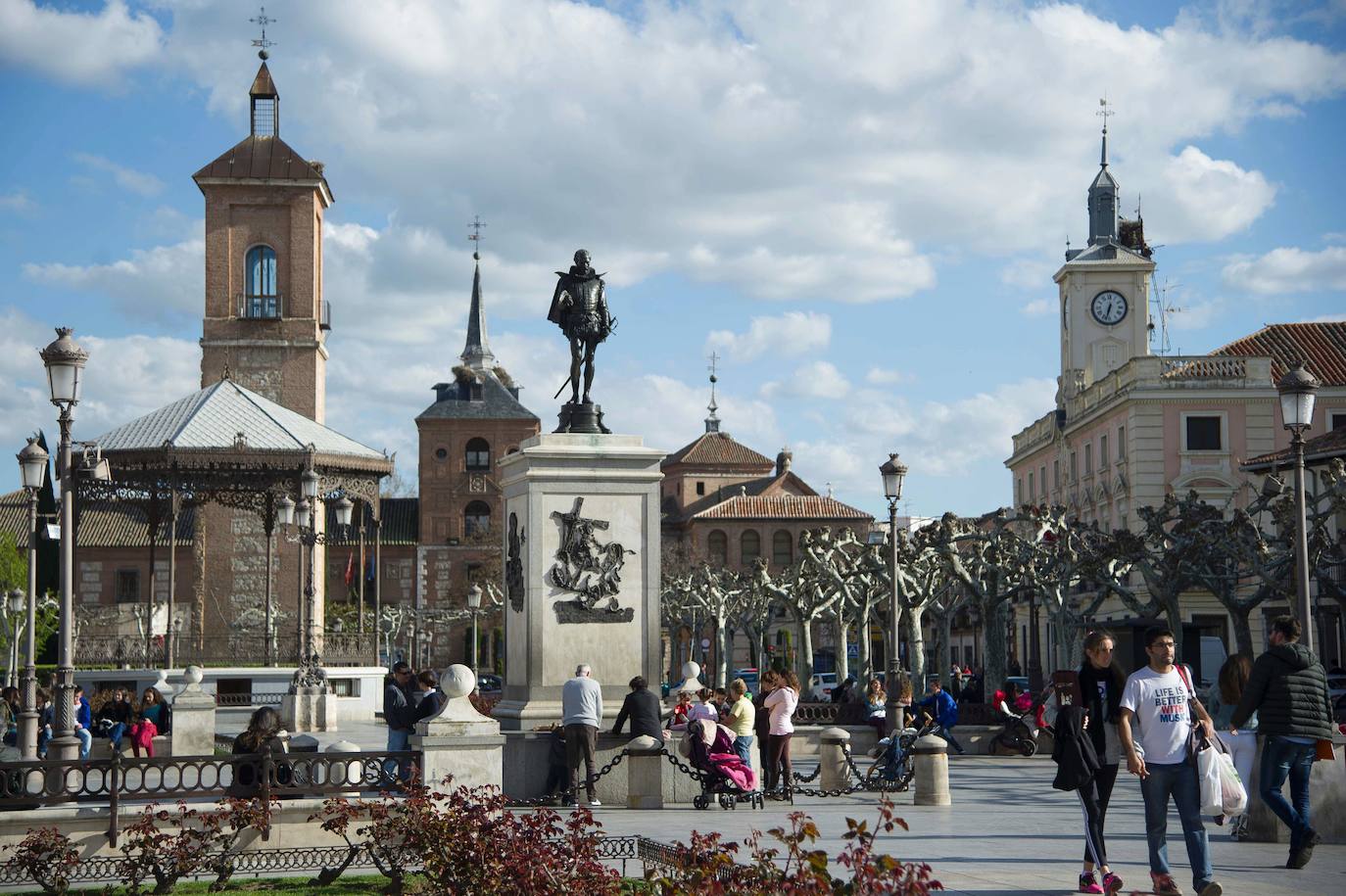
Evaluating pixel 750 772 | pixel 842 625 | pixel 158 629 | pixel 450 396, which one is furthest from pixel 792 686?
pixel 450 396

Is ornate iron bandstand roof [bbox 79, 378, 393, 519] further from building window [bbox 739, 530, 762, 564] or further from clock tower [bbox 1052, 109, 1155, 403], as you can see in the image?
building window [bbox 739, 530, 762, 564]

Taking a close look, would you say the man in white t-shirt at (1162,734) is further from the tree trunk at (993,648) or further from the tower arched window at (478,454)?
the tower arched window at (478,454)

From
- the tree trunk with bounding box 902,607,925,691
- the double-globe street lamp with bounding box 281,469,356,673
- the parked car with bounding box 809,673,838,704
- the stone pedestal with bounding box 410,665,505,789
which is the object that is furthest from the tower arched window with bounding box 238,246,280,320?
the stone pedestal with bounding box 410,665,505,789

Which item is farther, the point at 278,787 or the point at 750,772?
the point at 750,772

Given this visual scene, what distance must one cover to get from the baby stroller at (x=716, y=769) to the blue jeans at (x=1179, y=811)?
7126mm

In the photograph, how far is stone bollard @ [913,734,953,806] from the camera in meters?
18.0

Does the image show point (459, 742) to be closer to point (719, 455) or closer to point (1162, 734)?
point (1162, 734)

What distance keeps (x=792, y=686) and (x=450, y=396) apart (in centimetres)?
9537

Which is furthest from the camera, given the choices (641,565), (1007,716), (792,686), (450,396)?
(450,396)

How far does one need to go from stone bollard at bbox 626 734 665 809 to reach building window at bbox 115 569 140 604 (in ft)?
282

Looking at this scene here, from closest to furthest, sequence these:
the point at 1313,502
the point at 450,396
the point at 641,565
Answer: the point at 641,565 → the point at 1313,502 → the point at 450,396

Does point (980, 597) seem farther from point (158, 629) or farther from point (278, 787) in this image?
point (158, 629)

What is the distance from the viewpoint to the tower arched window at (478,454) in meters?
109

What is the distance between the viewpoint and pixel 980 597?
3806 cm
